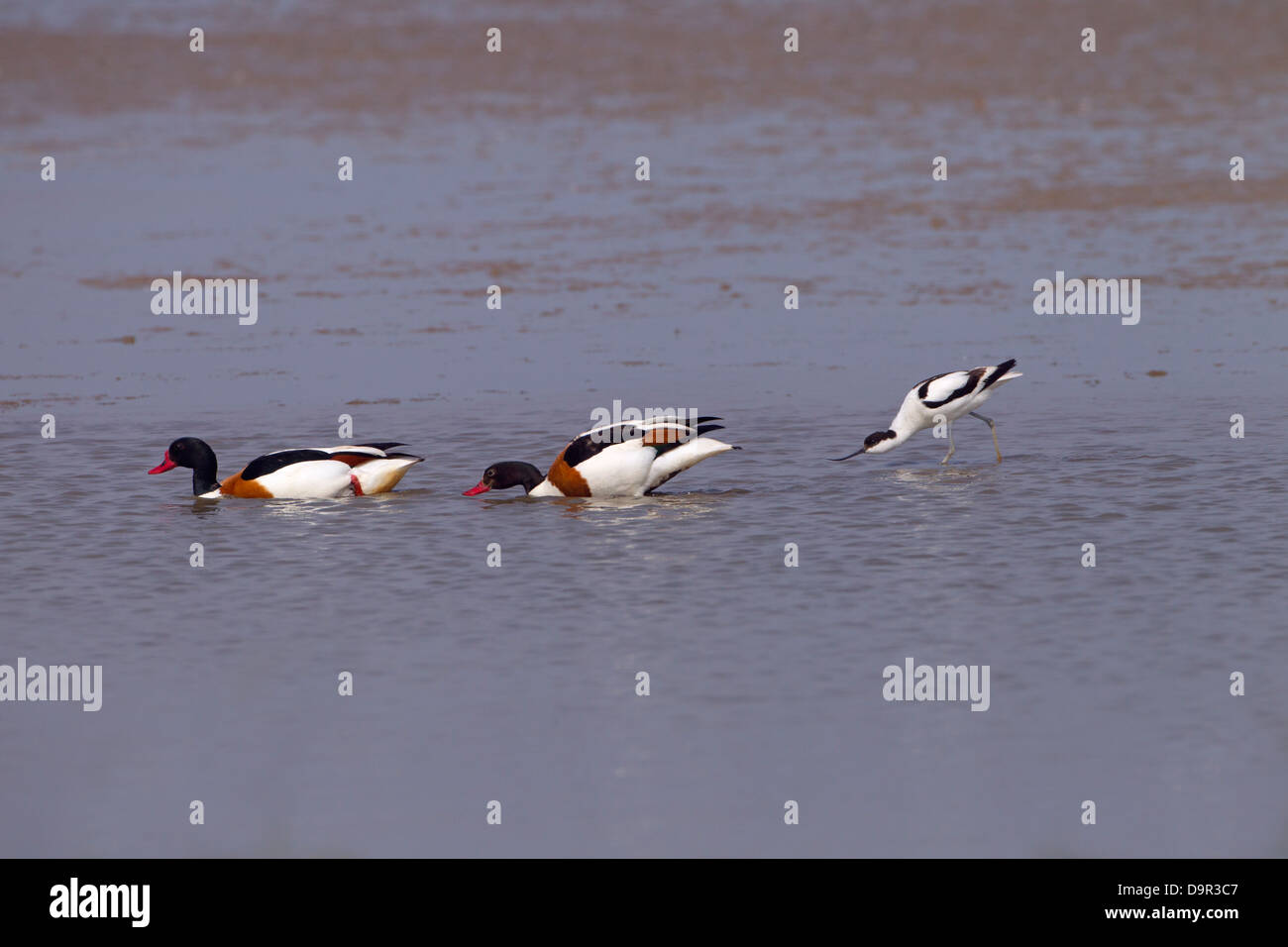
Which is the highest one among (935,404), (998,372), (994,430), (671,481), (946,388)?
(998,372)

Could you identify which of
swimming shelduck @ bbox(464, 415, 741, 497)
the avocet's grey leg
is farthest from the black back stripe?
swimming shelduck @ bbox(464, 415, 741, 497)

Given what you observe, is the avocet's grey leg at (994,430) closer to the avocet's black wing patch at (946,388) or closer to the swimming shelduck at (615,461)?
the avocet's black wing patch at (946,388)

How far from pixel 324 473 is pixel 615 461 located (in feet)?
6.45

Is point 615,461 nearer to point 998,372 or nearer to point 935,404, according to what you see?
point 935,404

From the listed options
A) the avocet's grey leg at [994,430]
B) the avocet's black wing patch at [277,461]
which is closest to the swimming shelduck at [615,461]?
the avocet's black wing patch at [277,461]

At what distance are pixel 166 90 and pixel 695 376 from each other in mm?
20819

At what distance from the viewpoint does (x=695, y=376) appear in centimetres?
1720

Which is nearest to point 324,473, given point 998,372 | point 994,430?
point 994,430

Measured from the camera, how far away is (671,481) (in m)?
14.4

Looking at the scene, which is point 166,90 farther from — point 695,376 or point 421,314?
point 695,376

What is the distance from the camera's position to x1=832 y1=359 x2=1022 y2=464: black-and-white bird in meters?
14.2

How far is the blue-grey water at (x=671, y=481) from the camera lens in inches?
314

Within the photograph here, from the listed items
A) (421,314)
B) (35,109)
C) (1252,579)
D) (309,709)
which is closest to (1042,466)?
(1252,579)

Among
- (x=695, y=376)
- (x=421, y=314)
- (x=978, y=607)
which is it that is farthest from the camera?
(x=421, y=314)
